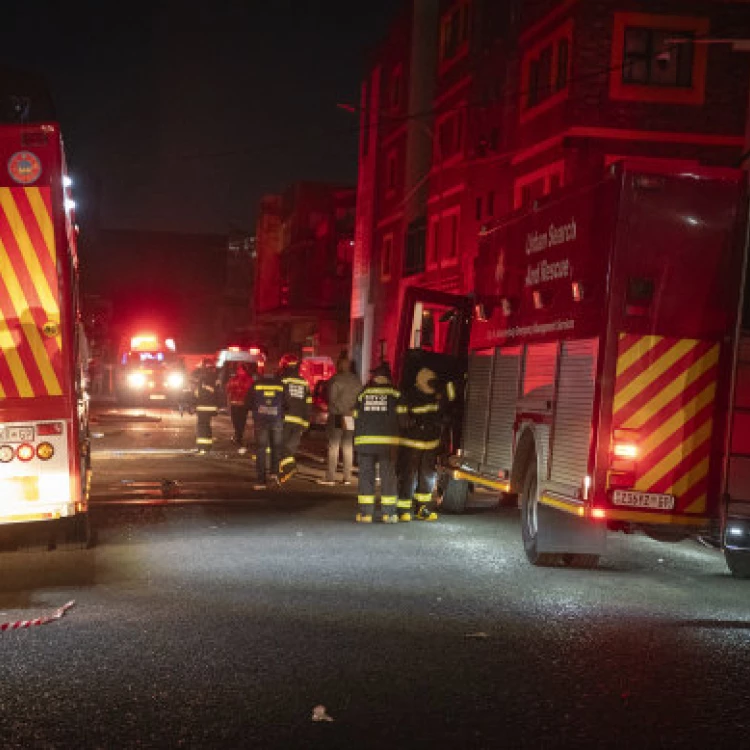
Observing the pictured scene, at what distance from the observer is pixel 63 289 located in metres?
8.06

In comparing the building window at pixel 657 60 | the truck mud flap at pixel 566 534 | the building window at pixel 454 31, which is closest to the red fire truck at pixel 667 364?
the truck mud flap at pixel 566 534

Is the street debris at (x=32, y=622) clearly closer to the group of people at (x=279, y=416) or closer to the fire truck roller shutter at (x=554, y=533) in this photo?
the fire truck roller shutter at (x=554, y=533)

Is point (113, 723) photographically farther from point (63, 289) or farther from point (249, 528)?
point (249, 528)

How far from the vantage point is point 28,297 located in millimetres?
7957

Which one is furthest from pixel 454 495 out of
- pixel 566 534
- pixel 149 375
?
pixel 149 375

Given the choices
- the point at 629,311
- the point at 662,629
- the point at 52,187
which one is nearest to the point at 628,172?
the point at 629,311

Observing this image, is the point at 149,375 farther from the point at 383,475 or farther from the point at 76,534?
the point at 76,534

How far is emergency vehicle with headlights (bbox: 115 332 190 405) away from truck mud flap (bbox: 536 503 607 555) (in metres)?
34.6

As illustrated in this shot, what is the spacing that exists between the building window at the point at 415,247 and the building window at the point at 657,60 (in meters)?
10.8

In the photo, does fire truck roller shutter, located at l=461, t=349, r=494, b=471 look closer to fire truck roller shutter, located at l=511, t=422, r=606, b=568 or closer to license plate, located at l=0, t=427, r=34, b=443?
fire truck roller shutter, located at l=511, t=422, r=606, b=568

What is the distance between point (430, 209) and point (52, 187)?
83.4 ft

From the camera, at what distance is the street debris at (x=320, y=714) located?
5176 mm

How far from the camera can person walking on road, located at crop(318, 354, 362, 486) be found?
1524cm

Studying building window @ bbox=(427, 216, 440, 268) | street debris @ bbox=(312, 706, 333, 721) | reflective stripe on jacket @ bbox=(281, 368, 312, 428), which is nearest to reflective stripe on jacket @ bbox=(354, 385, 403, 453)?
reflective stripe on jacket @ bbox=(281, 368, 312, 428)
